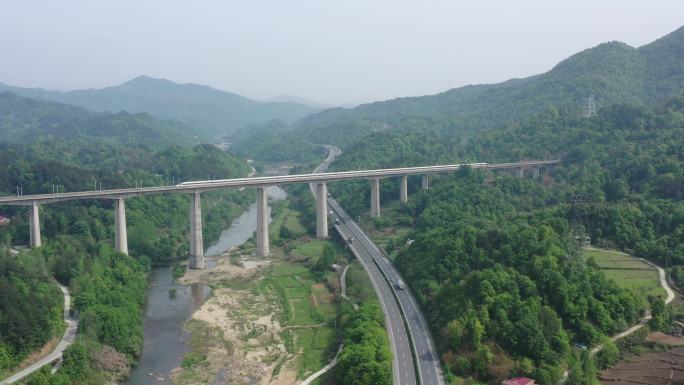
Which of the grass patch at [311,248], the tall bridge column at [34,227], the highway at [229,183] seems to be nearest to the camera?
the tall bridge column at [34,227]

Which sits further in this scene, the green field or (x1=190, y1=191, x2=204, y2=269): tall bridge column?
(x1=190, y1=191, x2=204, y2=269): tall bridge column

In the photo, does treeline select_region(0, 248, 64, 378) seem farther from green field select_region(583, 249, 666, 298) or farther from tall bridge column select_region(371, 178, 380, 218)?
tall bridge column select_region(371, 178, 380, 218)

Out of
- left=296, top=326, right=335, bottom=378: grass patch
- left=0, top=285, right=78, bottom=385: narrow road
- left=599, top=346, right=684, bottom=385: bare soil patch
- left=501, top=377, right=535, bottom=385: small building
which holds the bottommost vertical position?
left=296, top=326, right=335, bottom=378: grass patch

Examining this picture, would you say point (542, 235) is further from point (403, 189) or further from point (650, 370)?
point (403, 189)

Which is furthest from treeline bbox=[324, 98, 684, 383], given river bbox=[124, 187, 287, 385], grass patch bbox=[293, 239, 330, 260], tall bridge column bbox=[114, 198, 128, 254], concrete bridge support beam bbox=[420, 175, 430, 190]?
tall bridge column bbox=[114, 198, 128, 254]

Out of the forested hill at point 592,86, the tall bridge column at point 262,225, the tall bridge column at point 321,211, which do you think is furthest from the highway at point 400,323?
the forested hill at point 592,86

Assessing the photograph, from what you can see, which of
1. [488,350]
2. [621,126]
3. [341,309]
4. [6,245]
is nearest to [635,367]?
[488,350]

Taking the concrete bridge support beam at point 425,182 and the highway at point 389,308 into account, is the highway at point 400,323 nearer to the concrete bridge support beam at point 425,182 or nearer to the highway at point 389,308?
the highway at point 389,308
